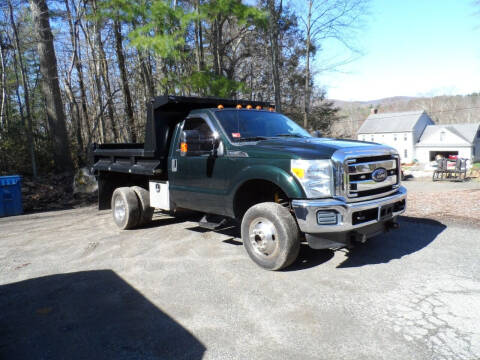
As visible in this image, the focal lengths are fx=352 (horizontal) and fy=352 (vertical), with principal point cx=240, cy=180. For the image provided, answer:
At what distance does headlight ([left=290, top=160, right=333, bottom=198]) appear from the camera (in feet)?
13.1

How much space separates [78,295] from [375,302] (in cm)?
320

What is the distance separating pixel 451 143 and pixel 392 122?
1227 centimetres

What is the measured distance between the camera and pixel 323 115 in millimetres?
23719

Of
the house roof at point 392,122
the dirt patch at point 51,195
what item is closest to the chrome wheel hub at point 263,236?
the dirt patch at point 51,195

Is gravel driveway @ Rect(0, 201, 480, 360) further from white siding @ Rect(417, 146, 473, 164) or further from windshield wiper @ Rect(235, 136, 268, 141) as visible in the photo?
white siding @ Rect(417, 146, 473, 164)

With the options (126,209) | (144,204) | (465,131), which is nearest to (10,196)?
(126,209)

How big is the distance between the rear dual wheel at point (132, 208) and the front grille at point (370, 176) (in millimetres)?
4219

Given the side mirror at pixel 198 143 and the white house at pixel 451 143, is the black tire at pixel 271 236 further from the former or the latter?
the white house at pixel 451 143

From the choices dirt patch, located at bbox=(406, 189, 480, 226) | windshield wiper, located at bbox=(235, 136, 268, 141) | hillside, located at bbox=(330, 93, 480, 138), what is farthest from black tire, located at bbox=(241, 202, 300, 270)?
hillside, located at bbox=(330, 93, 480, 138)

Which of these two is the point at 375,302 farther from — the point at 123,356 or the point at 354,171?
the point at 123,356

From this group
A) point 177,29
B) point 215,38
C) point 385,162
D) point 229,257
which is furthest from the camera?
point 215,38

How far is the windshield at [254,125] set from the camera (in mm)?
5168

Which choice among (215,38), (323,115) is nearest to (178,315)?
(215,38)

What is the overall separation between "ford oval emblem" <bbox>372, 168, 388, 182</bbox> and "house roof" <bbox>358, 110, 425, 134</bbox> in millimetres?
57519
